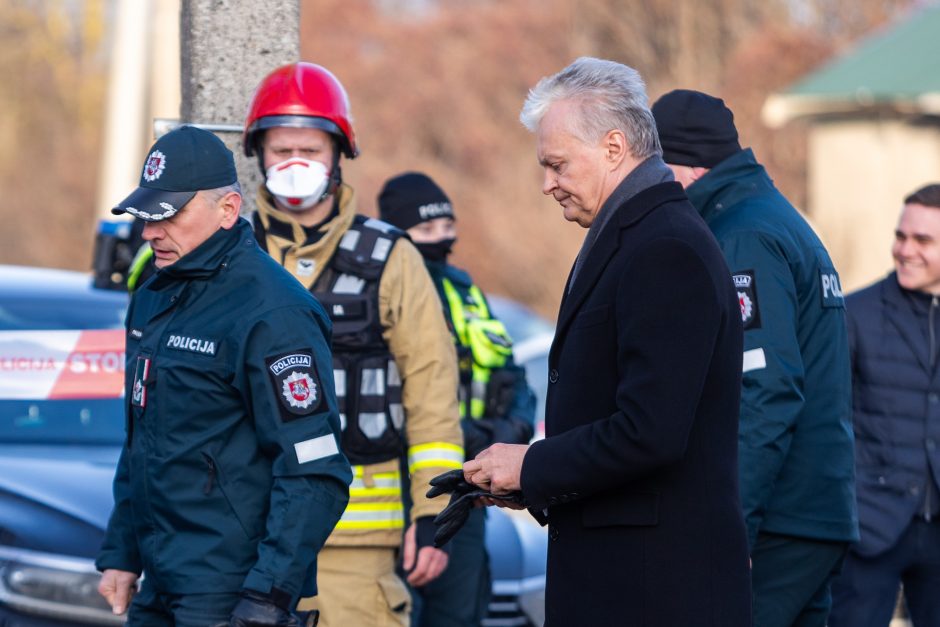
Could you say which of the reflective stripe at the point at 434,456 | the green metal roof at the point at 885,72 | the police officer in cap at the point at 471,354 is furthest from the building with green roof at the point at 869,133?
the reflective stripe at the point at 434,456

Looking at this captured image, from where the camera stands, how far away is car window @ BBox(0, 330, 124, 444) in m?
5.81

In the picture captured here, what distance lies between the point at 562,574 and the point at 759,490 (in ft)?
3.40

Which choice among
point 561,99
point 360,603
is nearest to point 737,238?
point 561,99

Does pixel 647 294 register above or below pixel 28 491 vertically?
above

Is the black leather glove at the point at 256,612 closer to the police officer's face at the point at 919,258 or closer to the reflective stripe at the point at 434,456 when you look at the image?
the reflective stripe at the point at 434,456

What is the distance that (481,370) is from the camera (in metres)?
5.93

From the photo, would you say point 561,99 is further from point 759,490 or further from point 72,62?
point 72,62

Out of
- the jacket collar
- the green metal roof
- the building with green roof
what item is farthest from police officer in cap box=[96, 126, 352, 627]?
the green metal roof

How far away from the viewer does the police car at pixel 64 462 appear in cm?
516

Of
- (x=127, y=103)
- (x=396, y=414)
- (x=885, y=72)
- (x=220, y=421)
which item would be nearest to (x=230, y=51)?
(x=396, y=414)

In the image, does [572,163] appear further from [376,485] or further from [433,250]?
[433,250]

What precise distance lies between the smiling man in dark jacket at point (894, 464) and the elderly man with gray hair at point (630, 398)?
213 centimetres

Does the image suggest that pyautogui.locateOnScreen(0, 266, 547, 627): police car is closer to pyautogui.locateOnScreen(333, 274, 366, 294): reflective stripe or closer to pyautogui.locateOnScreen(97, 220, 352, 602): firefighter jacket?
pyautogui.locateOnScreen(333, 274, 366, 294): reflective stripe

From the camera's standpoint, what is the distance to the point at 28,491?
5.30 m
